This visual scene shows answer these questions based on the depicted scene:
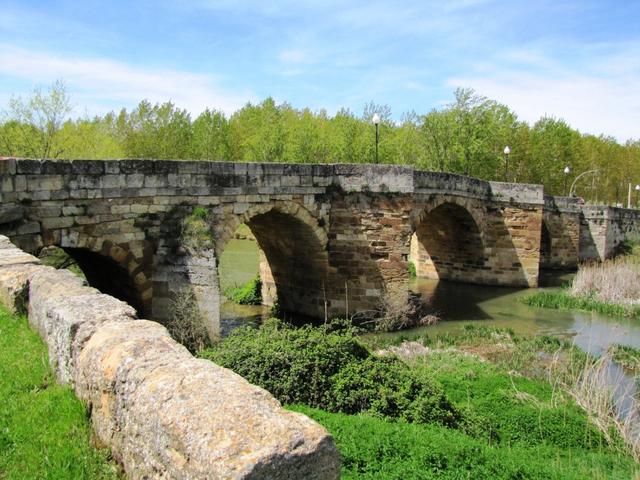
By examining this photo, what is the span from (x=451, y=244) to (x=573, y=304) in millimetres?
5523

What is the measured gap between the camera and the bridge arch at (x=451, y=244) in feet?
68.0

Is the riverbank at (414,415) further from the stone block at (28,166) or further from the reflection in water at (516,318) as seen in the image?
the reflection in water at (516,318)

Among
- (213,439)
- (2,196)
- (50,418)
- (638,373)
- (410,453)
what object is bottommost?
(638,373)

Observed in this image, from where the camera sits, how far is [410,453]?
5.50 meters

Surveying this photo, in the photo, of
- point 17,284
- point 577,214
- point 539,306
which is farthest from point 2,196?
point 577,214

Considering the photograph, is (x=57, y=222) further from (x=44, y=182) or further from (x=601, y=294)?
(x=601, y=294)

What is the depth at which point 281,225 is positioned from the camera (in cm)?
1515

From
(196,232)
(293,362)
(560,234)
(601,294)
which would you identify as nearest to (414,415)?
(293,362)

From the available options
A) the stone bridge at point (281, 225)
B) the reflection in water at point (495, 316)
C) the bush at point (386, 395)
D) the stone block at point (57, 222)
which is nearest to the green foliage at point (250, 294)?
the reflection in water at point (495, 316)

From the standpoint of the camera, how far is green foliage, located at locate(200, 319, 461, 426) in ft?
21.1

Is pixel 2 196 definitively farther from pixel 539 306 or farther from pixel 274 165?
pixel 539 306

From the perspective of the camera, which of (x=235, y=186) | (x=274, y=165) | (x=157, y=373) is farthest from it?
(x=274, y=165)

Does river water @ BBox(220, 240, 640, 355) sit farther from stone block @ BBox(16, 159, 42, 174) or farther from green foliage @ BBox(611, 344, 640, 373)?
stone block @ BBox(16, 159, 42, 174)

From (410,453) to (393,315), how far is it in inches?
359
